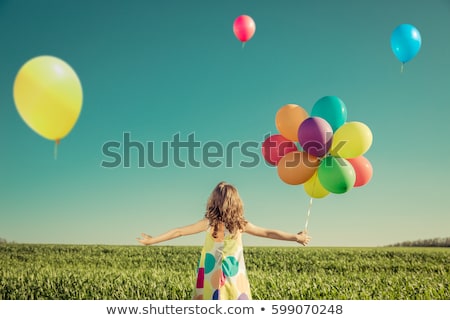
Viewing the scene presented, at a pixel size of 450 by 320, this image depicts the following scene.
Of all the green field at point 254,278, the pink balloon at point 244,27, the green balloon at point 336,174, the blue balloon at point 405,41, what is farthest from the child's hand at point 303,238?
the pink balloon at point 244,27

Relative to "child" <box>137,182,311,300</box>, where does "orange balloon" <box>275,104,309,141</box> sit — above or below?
above

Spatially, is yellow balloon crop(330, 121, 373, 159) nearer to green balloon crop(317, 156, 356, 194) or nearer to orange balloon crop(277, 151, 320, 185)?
green balloon crop(317, 156, 356, 194)

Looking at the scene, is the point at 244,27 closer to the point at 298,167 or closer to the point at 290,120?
the point at 290,120

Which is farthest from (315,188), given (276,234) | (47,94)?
(47,94)

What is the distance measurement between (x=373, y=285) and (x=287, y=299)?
150cm

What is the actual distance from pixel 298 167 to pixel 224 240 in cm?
147

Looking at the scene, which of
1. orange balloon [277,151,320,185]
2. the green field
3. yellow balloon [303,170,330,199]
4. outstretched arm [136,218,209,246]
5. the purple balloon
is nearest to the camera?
outstretched arm [136,218,209,246]

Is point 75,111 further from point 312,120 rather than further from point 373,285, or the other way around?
point 373,285

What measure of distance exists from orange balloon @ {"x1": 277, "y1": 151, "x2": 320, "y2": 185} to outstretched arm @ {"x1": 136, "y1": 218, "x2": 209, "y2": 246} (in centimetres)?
147

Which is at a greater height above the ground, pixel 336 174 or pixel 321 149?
pixel 321 149

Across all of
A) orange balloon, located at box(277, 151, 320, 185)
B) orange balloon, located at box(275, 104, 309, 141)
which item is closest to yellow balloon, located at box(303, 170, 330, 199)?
orange balloon, located at box(277, 151, 320, 185)

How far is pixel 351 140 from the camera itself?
5.04 meters

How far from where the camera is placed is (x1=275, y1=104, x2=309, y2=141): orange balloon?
539 cm
